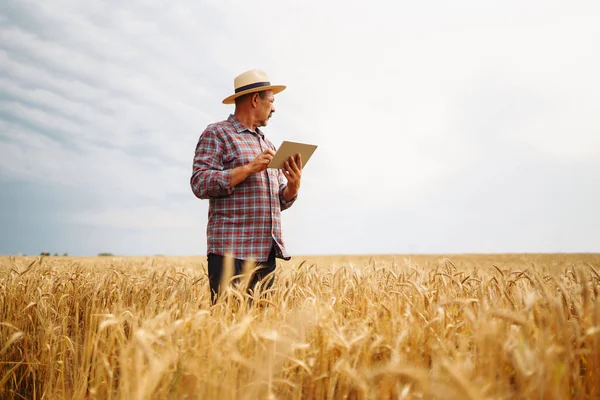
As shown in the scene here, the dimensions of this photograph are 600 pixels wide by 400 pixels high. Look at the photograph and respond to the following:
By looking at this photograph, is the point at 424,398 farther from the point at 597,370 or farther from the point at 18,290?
the point at 18,290

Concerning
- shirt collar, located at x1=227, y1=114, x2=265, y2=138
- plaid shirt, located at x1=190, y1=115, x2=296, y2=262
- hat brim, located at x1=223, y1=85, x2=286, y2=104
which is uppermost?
hat brim, located at x1=223, y1=85, x2=286, y2=104

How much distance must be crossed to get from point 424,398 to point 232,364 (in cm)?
89

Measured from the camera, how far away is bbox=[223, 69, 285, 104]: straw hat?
411 cm

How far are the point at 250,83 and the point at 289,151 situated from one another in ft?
3.36

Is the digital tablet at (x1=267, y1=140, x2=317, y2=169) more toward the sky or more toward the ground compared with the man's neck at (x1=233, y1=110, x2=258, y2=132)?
more toward the ground

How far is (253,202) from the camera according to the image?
3965 millimetres

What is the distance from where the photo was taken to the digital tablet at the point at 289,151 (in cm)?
348

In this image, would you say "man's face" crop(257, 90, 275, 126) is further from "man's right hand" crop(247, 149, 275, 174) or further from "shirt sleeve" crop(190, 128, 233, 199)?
"man's right hand" crop(247, 149, 275, 174)

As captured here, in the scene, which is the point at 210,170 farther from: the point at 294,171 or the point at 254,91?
the point at 254,91

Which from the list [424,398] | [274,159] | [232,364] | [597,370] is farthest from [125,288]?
[597,370]

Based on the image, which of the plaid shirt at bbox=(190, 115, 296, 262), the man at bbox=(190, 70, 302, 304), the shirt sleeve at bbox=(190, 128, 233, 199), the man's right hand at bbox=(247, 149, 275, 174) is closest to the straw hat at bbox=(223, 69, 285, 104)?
the man at bbox=(190, 70, 302, 304)

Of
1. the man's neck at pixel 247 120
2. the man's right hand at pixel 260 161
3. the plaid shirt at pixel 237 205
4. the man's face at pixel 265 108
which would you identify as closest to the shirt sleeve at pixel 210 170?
the plaid shirt at pixel 237 205

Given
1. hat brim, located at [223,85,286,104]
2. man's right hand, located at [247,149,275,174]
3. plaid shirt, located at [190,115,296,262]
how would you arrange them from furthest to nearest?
hat brim, located at [223,85,286,104]
plaid shirt, located at [190,115,296,262]
man's right hand, located at [247,149,275,174]

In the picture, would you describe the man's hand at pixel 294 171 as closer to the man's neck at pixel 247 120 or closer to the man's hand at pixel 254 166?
the man's hand at pixel 254 166
